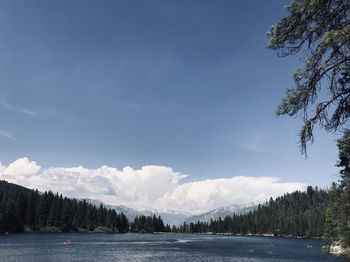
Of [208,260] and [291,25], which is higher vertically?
[291,25]

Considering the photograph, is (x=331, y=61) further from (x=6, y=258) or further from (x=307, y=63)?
(x=6, y=258)

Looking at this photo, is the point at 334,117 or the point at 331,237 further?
the point at 331,237

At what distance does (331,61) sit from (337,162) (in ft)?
→ 189

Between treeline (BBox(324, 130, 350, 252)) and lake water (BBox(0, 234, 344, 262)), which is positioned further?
lake water (BBox(0, 234, 344, 262))

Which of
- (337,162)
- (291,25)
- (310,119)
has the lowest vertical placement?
(310,119)

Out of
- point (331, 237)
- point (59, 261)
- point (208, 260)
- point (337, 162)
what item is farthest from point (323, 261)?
point (59, 261)

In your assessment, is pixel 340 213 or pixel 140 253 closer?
pixel 340 213

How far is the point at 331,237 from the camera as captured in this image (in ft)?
312

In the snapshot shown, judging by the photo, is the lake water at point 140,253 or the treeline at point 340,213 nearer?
the treeline at point 340,213

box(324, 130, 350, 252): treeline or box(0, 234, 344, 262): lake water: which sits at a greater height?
box(324, 130, 350, 252): treeline

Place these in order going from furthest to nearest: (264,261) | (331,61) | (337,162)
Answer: (264,261), (337,162), (331,61)

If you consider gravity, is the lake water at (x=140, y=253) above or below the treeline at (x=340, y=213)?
below

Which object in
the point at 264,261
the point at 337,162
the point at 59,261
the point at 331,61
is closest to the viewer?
the point at 331,61

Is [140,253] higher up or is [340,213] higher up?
[340,213]
